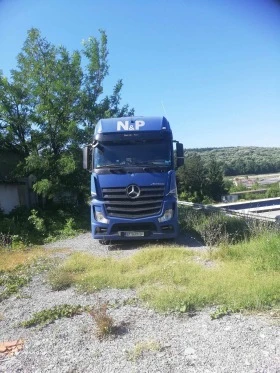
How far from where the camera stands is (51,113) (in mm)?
14562

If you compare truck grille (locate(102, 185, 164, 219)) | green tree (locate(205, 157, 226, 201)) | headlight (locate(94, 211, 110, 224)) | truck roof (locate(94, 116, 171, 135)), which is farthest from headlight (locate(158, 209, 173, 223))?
green tree (locate(205, 157, 226, 201))

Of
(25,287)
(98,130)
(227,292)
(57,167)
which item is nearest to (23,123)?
(57,167)

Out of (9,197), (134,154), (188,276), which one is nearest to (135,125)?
(134,154)

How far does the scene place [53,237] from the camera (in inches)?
454

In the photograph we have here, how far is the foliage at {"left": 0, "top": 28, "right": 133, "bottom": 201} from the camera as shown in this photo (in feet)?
46.3

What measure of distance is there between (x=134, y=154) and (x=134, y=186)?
35.6 inches

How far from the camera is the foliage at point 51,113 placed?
14125 mm

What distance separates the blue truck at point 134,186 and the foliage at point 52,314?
4.01 metres

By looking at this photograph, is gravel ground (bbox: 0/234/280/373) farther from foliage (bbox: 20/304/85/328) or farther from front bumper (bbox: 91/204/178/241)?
front bumper (bbox: 91/204/178/241)

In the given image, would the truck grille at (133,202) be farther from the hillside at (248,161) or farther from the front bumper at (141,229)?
the hillside at (248,161)

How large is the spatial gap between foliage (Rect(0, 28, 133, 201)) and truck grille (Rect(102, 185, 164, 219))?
5.16m

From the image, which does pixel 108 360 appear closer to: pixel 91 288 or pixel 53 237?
pixel 91 288

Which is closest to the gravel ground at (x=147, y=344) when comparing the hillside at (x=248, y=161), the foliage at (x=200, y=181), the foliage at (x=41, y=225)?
the foliage at (x=41, y=225)

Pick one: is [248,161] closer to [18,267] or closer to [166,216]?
[166,216]
